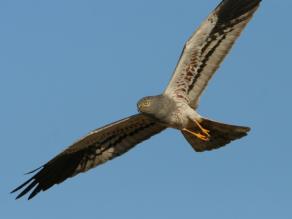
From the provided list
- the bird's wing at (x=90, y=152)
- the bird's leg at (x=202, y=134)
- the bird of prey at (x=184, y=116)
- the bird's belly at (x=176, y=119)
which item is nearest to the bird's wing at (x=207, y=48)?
the bird of prey at (x=184, y=116)

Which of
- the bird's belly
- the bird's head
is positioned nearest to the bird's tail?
the bird's belly

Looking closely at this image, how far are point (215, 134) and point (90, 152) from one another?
8.90ft

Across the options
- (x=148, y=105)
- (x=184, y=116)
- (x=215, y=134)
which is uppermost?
(x=148, y=105)

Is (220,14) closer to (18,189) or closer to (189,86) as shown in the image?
(189,86)

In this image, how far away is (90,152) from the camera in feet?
39.7

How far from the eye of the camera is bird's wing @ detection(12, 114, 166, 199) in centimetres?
1175

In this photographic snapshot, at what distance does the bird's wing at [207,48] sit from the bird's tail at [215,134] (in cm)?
49

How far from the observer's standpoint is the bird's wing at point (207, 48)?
10812mm

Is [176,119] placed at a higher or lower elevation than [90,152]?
lower

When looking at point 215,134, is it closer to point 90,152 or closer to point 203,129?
point 203,129

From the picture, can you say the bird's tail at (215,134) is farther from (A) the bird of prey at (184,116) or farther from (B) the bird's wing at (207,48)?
(B) the bird's wing at (207,48)

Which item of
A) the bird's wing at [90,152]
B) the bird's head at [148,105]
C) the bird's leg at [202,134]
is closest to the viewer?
the bird's head at [148,105]

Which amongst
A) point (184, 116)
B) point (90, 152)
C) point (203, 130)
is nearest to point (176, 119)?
point (184, 116)

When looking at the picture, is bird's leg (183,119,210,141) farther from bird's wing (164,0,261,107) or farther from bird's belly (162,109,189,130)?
bird's wing (164,0,261,107)
